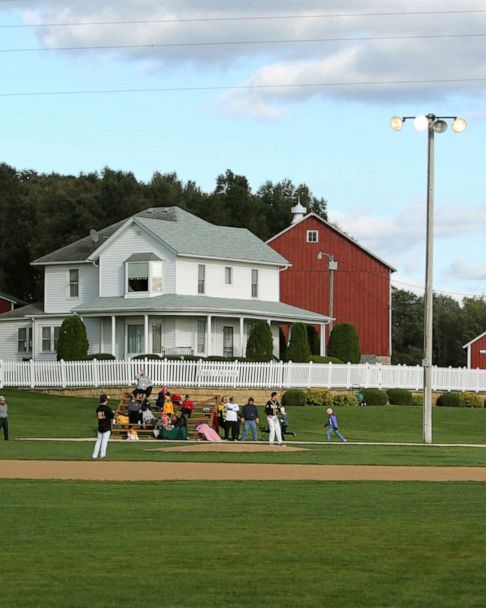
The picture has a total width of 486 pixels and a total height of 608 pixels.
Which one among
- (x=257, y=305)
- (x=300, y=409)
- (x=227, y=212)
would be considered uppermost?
(x=227, y=212)

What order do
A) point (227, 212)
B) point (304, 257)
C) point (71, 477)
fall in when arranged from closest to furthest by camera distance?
point (71, 477), point (304, 257), point (227, 212)

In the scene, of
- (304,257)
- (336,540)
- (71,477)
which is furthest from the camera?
(304,257)

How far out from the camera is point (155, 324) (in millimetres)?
65250

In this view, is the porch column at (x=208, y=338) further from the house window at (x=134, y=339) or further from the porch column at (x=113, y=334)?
the porch column at (x=113, y=334)

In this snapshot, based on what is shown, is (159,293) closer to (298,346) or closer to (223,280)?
(223,280)

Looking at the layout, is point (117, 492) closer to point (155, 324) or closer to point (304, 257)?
point (155, 324)

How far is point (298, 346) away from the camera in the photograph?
2527 inches

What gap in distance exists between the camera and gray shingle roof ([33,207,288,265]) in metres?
66.8

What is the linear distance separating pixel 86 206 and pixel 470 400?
40977 millimetres

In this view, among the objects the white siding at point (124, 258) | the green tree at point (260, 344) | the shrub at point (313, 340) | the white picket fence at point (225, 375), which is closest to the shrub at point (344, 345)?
the shrub at point (313, 340)

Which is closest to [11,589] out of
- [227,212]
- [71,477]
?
[71,477]

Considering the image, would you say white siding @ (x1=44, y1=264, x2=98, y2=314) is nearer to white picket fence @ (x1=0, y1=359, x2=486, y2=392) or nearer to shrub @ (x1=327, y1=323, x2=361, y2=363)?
white picket fence @ (x1=0, y1=359, x2=486, y2=392)

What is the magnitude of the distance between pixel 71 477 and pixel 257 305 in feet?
137

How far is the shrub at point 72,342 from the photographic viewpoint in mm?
62500
